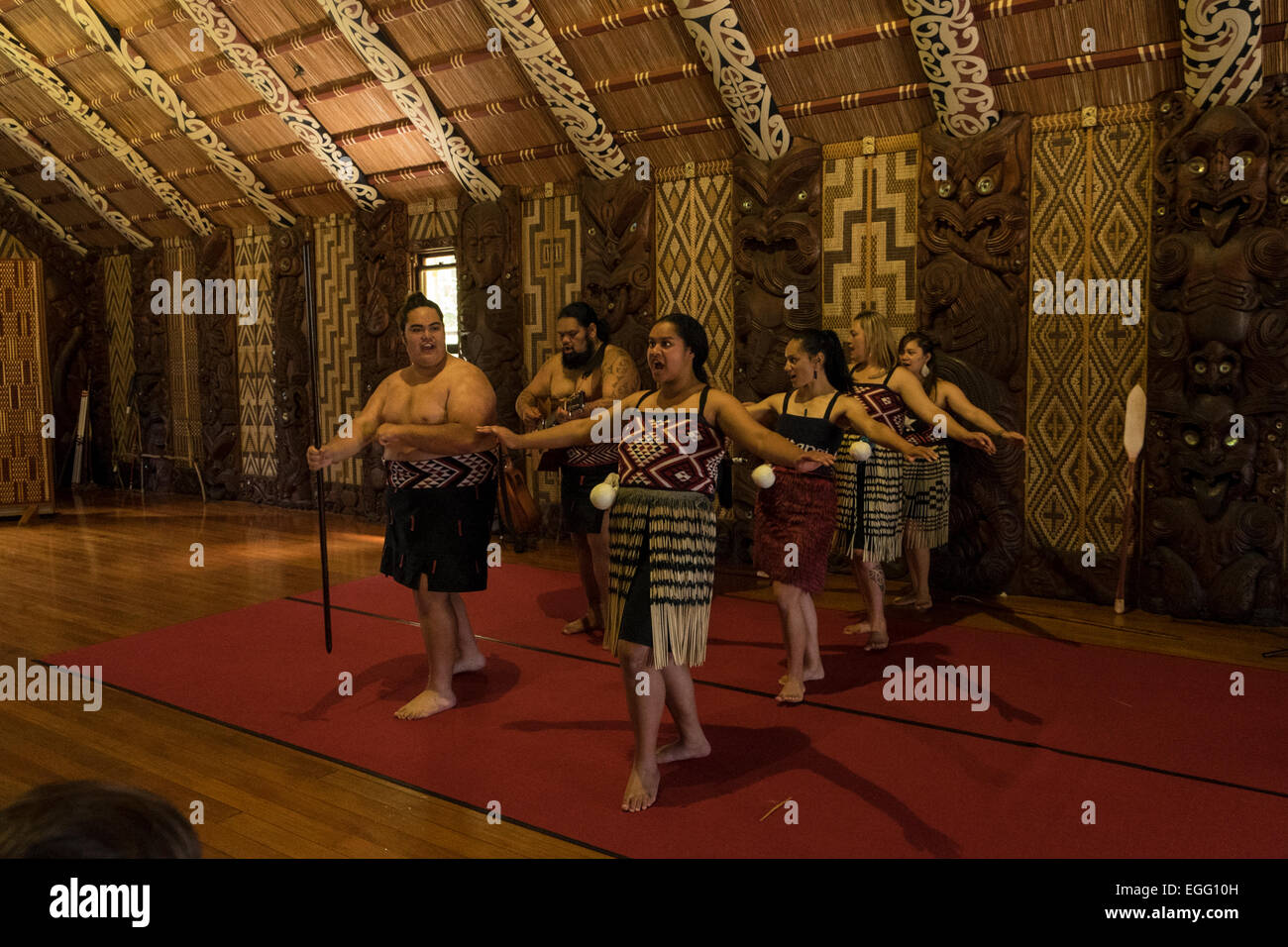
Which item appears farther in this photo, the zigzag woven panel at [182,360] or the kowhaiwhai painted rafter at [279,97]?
the zigzag woven panel at [182,360]

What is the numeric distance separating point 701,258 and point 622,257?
61cm

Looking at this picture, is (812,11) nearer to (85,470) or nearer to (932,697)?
(932,697)

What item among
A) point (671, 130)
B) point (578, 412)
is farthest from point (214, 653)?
point (671, 130)

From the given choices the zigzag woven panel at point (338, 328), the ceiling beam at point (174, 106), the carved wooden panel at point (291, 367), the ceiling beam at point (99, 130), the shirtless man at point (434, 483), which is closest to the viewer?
the shirtless man at point (434, 483)

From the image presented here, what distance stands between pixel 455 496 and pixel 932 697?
2053mm

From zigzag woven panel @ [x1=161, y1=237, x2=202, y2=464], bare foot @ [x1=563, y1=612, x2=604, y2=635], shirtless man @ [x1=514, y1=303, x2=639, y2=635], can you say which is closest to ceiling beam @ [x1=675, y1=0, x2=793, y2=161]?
shirtless man @ [x1=514, y1=303, x2=639, y2=635]

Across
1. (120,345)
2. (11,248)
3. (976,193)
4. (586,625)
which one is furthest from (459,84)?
(11,248)

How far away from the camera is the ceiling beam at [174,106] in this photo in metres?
7.67

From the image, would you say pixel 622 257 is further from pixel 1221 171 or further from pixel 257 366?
pixel 257 366

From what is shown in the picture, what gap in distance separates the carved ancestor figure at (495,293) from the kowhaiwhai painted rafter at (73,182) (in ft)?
16.4

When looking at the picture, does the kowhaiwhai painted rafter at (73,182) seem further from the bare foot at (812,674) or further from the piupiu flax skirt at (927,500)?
the bare foot at (812,674)

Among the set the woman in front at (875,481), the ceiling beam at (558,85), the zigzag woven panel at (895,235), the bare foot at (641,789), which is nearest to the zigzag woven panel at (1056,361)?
the zigzag woven panel at (895,235)

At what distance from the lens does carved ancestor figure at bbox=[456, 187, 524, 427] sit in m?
7.52

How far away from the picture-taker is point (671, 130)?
21.1 feet
